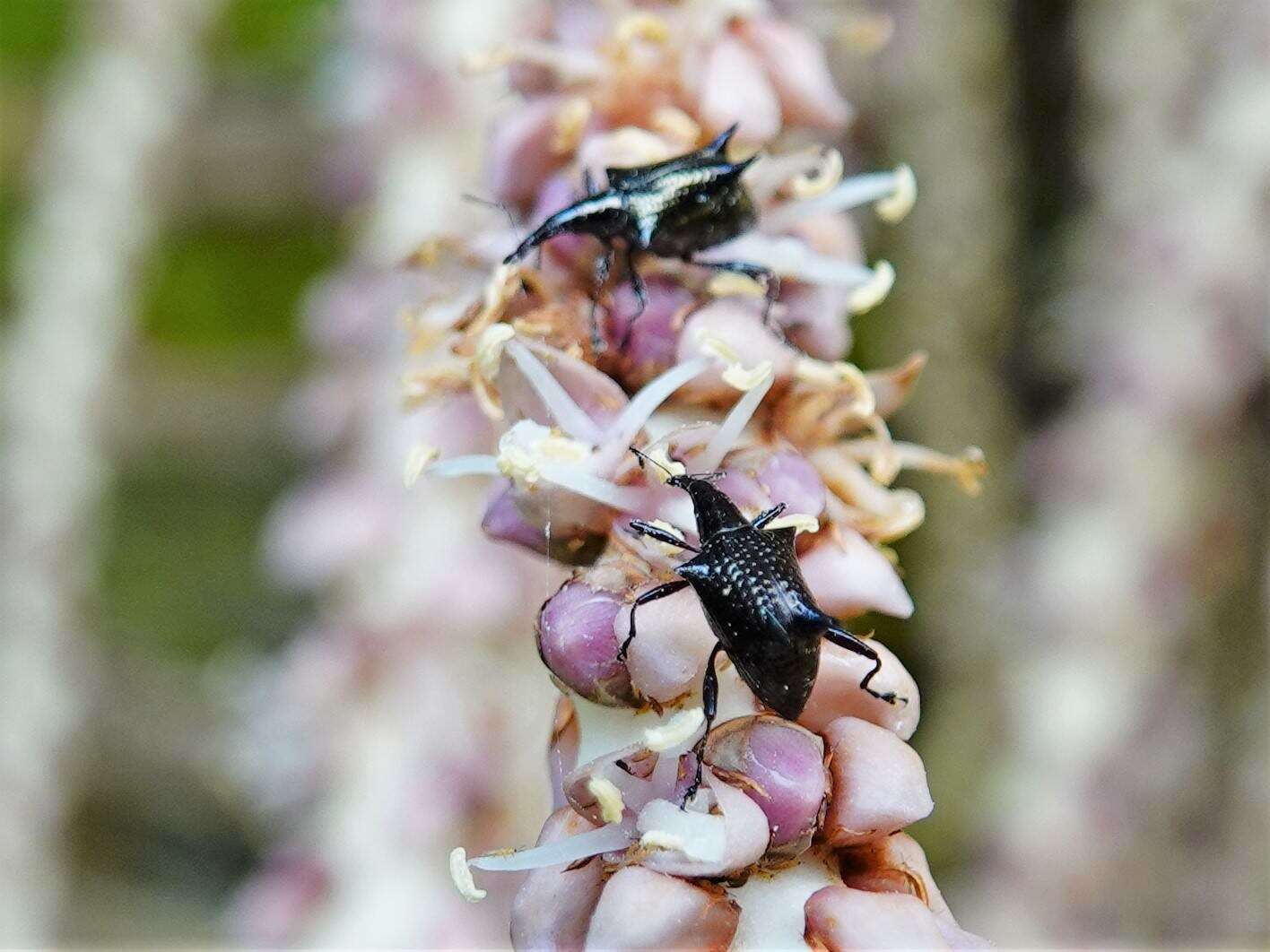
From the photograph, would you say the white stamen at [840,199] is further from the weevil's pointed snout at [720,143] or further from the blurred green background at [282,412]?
the blurred green background at [282,412]

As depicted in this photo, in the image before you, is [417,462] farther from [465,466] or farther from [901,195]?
[901,195]

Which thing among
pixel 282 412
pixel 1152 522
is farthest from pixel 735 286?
pixel 282 412

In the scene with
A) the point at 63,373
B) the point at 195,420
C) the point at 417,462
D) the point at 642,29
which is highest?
the point at 642,29

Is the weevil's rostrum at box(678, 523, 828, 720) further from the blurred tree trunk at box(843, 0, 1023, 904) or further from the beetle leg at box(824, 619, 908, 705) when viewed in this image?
the blurred tree trunk at box(843, 0, 1023, 904)

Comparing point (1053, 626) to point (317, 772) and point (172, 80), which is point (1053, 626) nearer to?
point (317, 772)

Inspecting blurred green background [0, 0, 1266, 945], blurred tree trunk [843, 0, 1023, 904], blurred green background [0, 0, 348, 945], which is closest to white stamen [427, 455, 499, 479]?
blurred green background [0, 0, 1266, 945]

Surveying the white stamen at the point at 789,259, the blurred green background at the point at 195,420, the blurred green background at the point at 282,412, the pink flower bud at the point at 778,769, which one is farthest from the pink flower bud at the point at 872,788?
Answer: the blurred green background at the point at 195,420

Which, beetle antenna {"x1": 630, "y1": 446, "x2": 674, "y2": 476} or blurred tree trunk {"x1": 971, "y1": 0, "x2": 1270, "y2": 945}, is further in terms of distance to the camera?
blurred tree trunk {"x1": 971, "y1": 0, "x2": 1270, "y2": 945}
